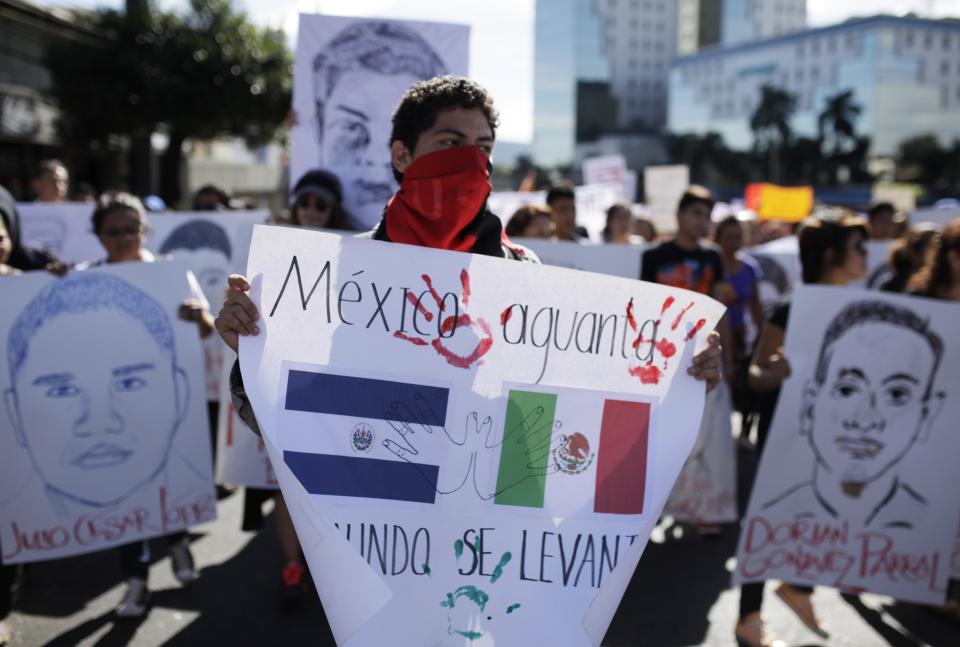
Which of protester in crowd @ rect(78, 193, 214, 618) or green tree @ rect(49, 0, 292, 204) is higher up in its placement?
green tree @ rect(49, 0, 292, 204)

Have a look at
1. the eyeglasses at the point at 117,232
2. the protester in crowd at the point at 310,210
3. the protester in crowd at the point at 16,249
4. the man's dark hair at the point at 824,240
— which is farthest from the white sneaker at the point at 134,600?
the man's dark hair at the point at 824,240

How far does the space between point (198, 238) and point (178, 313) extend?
249 centimetres

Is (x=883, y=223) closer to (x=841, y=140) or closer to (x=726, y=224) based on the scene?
(x=726, y=224)

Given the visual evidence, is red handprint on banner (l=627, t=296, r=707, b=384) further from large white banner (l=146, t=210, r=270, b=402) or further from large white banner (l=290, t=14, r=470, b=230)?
large white banner (l=146, t=210, r=270, b=402)

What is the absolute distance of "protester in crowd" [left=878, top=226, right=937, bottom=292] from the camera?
461 centimetres

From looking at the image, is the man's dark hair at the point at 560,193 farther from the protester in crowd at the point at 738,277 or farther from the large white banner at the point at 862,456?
the large white banner at the point at 862,456

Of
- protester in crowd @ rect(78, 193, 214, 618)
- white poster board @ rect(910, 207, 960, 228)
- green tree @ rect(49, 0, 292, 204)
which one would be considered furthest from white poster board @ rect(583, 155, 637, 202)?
green tree @ rect(49, 0, 292, 204)

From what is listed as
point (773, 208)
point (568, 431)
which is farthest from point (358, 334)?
point (773, 208)

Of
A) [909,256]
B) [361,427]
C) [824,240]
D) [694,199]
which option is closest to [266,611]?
[361,427]

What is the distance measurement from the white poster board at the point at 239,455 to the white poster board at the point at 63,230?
9.60ft

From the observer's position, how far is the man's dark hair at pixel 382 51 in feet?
13.4

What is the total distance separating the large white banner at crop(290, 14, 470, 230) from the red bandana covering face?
7.33ft

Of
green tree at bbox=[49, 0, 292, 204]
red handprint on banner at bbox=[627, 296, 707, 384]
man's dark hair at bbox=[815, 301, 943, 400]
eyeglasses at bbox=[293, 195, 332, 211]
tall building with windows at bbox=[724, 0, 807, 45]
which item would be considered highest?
tall building with windows at bbox=[724, 0, 807, 45]

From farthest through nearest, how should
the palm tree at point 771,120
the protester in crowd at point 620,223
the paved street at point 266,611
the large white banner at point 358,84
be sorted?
the palm tree at point 771,120
the protester in crowd at point 620,223
the large white banner at point 358,84
the paved street at point 266,611
